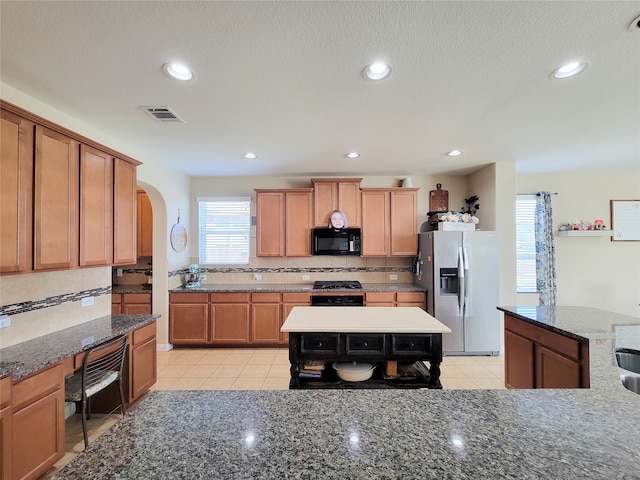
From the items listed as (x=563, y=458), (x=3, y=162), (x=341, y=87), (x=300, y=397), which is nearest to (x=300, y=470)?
(x=300, y=397)

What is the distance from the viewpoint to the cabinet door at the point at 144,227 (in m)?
4.22

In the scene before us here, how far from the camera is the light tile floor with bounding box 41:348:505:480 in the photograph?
3000 millimetres

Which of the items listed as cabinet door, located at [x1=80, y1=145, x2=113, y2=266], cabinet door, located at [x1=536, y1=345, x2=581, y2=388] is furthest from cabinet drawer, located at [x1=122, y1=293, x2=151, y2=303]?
cabinet door, located at [x1=536, y1=345, x2=581, y2=388]

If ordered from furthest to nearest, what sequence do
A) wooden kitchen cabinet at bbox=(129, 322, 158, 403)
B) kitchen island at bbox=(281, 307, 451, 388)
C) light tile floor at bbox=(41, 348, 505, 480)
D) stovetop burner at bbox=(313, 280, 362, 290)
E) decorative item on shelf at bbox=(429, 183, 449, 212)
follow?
decorative item on shelf at bbox=(429, 183, 449, 212) < stovetop burner at bbox=(313, 280, 362, 290) < light tile floor at bbox=(41, 348, 505, 480) < wooden kitchen cabinet at bbox=(129, 322, 158, 403) < kitchen island at bbox=(281, 307, 451, 388)

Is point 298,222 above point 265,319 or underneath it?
above

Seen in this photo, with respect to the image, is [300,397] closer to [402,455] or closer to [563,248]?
[402,455]

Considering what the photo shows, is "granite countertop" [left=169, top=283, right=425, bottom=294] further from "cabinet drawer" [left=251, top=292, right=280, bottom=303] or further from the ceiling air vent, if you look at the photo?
the ceiling air vent

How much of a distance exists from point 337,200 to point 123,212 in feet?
8.96

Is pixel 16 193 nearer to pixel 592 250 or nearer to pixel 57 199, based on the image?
pixel 57 199

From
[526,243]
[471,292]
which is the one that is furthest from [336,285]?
[526,243]

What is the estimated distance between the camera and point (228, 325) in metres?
4.02

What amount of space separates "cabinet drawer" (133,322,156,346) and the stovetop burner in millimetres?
2059

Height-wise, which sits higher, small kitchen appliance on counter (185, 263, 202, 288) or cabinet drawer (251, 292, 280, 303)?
small kitchen appliance on counter (185, 263, 202, 288)

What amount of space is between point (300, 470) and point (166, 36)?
6.57ft
